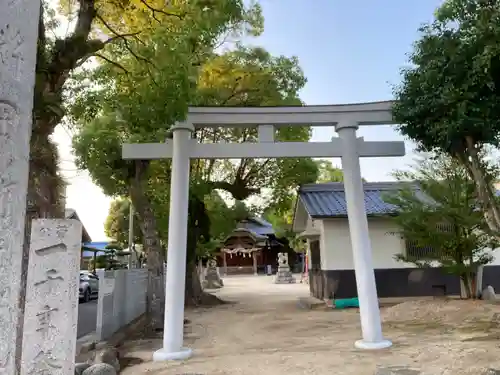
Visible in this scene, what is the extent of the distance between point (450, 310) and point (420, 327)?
1.58m

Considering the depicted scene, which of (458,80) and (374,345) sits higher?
(458,80)

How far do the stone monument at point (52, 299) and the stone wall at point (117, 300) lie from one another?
4.47 meters

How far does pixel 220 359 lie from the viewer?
6668 millimetres

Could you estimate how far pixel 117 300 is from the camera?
30.9 ft

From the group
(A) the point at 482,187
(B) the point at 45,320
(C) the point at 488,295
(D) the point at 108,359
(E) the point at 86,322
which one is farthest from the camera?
(E) the point at 86,322

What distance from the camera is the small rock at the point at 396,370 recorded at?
5.44 m

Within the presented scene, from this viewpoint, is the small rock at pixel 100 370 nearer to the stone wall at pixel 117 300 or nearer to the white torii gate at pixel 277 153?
the white torii gate at pixel 277 153

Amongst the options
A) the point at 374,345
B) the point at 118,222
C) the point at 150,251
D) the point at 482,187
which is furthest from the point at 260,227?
the point at 482,187

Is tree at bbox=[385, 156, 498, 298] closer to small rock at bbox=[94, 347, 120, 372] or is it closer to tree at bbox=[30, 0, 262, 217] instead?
tree at bbox=[30, 0, 262, 217]

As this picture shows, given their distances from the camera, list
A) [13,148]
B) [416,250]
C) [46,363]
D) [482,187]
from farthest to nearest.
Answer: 1. [416,250]
2. [482,187]
3. [46,363]
4. [13,148]

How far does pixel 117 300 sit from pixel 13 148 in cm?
712

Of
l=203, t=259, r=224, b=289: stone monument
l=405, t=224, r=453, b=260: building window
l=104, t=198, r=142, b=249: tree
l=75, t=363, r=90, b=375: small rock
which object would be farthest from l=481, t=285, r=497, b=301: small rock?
l=104, t=198, r=142, b=249: tree

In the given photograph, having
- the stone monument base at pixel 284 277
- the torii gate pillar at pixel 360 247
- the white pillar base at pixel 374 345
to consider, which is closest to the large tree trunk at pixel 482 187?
the torii gate pillar at pixel 360 247

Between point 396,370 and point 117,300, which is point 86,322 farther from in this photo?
point 396,370
